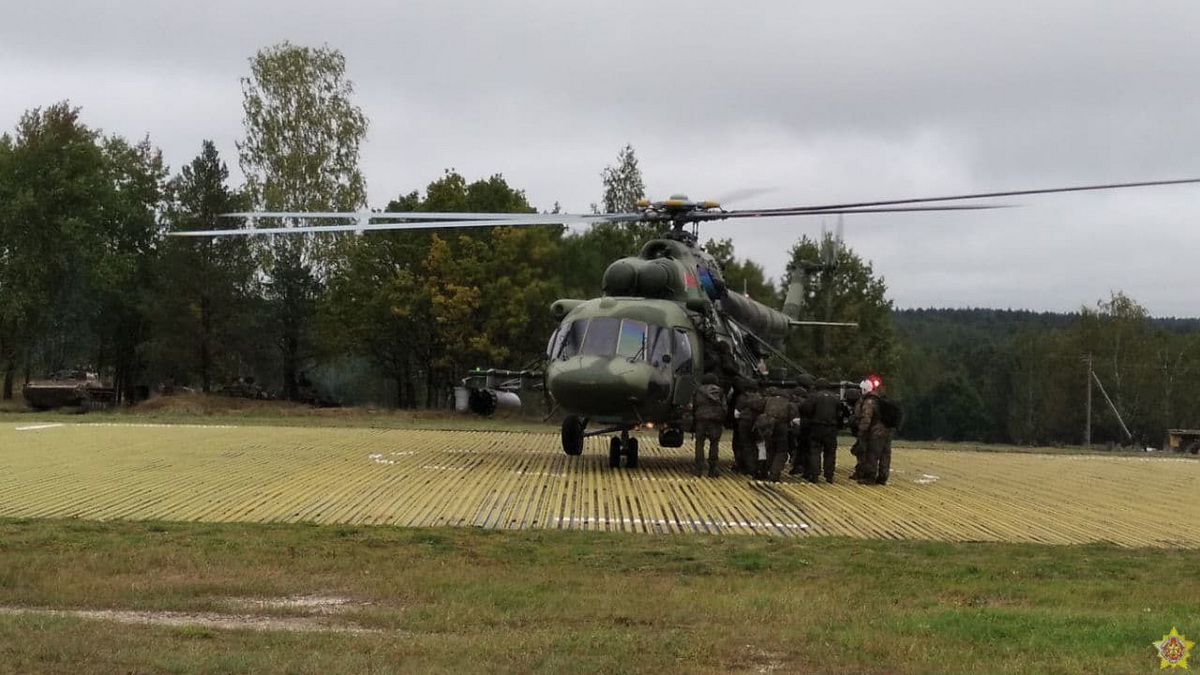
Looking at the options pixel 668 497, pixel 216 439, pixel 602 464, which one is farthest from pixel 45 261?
pixel 668 497

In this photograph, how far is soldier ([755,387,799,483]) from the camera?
17.9 m

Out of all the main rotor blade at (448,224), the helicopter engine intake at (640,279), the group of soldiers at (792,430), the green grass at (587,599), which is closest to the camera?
the green grass at (587,599)

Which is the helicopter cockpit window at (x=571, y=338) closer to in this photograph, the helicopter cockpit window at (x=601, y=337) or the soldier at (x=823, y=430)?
the helicopter cockpit window at (x=601, y=337)

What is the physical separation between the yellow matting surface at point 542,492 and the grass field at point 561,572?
0.29 ft

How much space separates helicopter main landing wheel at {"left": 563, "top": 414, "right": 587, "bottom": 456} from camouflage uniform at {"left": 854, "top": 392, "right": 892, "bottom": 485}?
188 inches

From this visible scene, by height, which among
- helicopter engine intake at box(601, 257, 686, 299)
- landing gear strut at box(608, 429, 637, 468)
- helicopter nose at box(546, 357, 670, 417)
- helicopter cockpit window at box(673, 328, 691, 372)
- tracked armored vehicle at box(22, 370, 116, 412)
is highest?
helicopter engine intake at box(601, 257, 686, 299)

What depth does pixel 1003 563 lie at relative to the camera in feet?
34.3

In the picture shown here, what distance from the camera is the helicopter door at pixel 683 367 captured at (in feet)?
63.7

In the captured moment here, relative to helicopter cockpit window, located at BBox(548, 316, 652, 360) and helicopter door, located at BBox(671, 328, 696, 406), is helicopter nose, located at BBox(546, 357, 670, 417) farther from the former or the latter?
helicopter door, located at BBox(671, 328, 696, 406)

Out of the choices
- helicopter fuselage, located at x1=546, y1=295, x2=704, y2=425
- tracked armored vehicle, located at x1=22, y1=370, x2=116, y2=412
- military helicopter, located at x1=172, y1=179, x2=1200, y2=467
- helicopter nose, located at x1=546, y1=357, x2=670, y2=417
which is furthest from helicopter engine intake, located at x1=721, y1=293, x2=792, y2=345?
tracked armored vehicle, located at x1=22, y1=370, x2=116, y2=412

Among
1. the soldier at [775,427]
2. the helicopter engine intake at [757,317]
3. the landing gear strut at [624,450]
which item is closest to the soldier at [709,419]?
the soldier at [775,427]

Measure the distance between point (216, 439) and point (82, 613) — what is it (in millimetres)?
16842

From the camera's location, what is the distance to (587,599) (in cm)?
824

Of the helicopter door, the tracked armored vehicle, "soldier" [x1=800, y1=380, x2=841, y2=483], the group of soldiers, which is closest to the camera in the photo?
the group of soldiers
